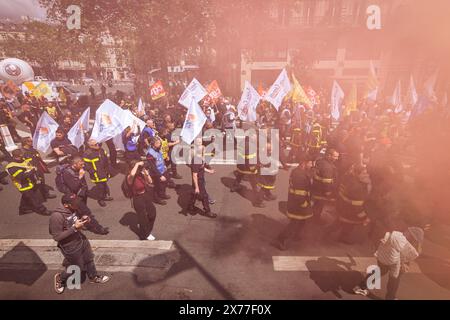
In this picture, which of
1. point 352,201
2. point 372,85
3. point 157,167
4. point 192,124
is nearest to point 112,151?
point 157,167

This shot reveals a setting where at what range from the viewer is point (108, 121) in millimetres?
7324

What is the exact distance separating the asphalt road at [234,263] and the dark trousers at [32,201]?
7.0 inches

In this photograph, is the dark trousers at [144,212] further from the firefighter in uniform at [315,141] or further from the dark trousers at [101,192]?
the firefighter in uniform at [315,141]

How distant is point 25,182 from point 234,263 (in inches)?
196

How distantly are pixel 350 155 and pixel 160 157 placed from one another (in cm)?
469

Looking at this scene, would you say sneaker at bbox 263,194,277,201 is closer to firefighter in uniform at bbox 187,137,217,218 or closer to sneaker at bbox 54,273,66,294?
firefighter in uniform at bbox 187,137,217,218

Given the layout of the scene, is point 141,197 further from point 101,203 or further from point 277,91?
point 277,91

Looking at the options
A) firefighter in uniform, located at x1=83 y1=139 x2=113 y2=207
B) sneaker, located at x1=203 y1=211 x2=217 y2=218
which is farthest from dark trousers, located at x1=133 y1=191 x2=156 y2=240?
firefighter in uniform, located at x1=83 y1=139 x2=113 y2=207

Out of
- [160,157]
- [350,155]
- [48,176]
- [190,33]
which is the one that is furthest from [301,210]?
[190,33]

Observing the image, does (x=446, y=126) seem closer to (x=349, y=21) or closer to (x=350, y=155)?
(x=350, y=155)

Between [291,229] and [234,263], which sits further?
[291,229]

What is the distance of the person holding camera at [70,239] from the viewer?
374 cm

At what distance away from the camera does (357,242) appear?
5262 mm

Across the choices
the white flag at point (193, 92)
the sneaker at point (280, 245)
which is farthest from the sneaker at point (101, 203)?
the sneaker at point (280, 245)
